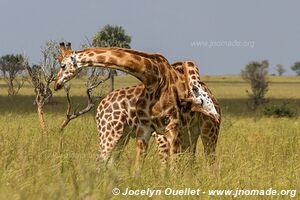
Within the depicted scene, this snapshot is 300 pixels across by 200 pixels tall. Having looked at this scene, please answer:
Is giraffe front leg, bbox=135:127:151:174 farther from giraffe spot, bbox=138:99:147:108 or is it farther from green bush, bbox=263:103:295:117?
green bush, bbox=263:103:295:117

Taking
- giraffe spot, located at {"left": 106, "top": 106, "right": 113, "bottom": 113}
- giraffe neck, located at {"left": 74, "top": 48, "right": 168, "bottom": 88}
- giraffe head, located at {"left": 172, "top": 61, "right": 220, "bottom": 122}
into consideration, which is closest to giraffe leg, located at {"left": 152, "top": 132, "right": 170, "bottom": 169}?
giraffe head, located at {"left": 172, "top": 61, "right": 220, "bottom": 122}

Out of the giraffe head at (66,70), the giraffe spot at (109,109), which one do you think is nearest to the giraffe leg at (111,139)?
the giraffe spot at (109,109)

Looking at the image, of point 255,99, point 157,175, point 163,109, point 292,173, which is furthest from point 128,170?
point 255,99

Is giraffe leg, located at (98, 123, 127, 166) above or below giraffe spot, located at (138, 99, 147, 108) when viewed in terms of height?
below

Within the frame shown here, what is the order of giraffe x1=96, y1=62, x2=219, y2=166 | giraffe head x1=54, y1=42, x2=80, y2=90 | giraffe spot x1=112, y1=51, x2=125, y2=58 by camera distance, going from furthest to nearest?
giraffe x1=96, y1=62, x2=219, y2=166 < giraffe spot x1=112, y1=51, x2=125, y2=58 < giraffe head x1=54, y1=42, x2=80, y2=90

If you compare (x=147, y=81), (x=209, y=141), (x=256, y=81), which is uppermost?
(x=147, y=81)

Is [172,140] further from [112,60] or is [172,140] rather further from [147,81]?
[112,60]

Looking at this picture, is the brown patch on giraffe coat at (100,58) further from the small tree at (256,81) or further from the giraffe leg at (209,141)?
the small tree at (256,81)

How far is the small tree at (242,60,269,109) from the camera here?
1627 inches

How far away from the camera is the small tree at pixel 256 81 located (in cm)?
4133

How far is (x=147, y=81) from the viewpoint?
716cm

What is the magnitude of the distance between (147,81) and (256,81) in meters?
37.2

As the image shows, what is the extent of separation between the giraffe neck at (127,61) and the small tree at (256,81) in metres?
33.4

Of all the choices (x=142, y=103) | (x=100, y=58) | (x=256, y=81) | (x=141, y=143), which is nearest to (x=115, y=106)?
(x=142, y=103)
